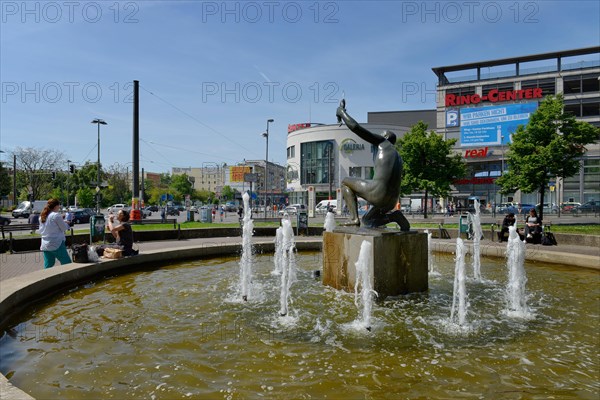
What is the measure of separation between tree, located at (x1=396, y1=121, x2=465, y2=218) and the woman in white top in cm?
2896

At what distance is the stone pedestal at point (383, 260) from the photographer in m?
7.75

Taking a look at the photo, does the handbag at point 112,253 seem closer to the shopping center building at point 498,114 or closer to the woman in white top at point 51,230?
the woman in white top at point 51,230

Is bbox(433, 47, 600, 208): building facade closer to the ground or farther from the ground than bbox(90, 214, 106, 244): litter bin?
farther from the ground

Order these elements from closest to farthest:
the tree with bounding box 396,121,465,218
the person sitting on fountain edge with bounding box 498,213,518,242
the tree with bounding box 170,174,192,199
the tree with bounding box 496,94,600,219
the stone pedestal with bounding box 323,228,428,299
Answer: the stone pedestal with bounding box 323,228,428,299, the person sitting on fountain edge with bounding box 498,213,518,242, the tree with bounding box 496,94,600,219, the tree with bounding box 396,121,465,218, the tree with bounding box 170,174,192,199

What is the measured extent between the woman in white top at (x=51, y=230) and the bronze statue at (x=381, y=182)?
6.42 metres

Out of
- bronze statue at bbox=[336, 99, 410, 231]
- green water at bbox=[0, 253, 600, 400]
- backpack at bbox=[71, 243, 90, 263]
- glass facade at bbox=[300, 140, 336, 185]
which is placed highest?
glass facade at bbox=[300, 140, 336, 185]

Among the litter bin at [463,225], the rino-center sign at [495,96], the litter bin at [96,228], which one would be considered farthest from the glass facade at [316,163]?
the litter bin at [96,228]

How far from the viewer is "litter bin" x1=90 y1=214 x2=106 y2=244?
48.4 ft

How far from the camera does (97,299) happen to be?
25.7 feet

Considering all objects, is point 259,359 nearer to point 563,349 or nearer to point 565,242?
point 563,349

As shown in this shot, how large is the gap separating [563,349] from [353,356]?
2.77 metres

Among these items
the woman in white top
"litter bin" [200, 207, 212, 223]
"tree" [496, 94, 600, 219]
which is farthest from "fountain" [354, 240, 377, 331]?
"litter bin" [200, 207, 212, 223]

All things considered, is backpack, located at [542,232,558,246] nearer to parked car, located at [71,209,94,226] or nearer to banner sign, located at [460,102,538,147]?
parked car, located at [71,209,94,226]

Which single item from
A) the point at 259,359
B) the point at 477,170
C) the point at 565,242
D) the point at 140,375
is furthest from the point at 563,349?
the point at 477,170
